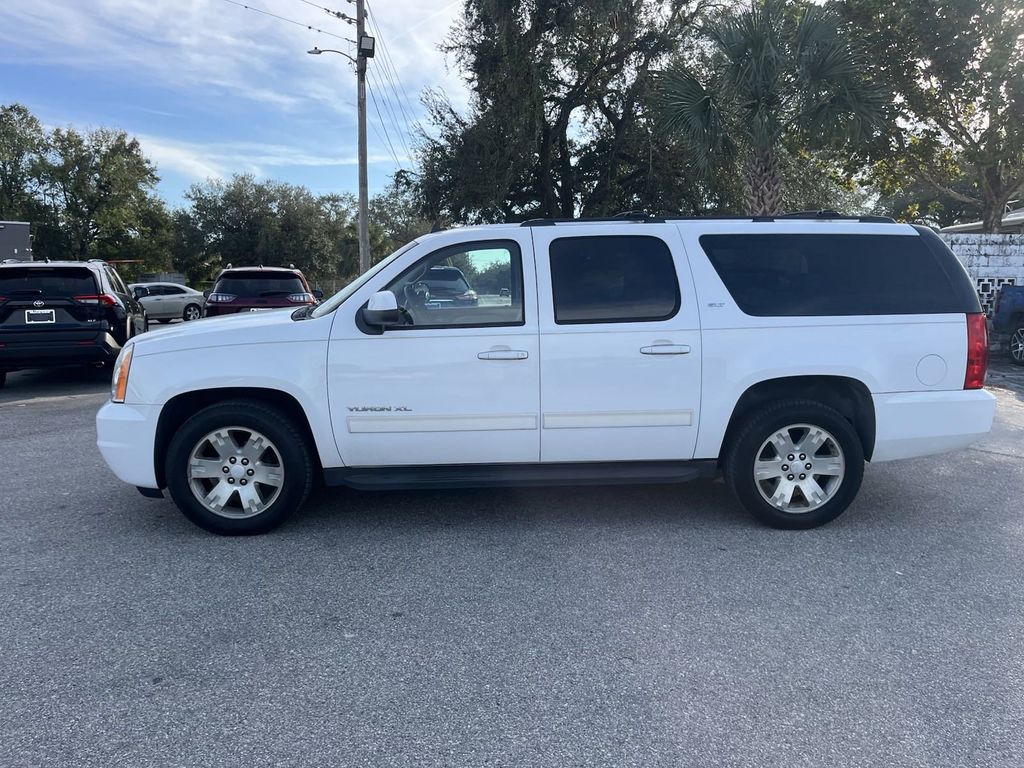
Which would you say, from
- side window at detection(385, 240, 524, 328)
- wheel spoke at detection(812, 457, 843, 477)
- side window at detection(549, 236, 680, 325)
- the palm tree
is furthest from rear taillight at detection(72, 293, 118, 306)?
the palm tree

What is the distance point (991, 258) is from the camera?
14.9m

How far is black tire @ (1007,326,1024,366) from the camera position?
13.3m

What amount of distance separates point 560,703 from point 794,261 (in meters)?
3.25

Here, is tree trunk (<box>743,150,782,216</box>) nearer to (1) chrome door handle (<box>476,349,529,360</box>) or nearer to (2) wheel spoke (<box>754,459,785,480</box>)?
(2) wheel spoke (<box>754,459,785,480</box>)

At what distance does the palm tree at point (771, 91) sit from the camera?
13.6 metres

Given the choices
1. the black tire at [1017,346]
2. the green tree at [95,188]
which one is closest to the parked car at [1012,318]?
the black tire at [1017,346]

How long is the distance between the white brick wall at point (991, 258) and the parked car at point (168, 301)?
907 inches

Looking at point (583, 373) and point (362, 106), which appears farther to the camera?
point (362, 106)

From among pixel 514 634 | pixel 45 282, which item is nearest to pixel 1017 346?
pixel 514 634

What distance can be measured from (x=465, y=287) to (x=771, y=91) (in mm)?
11210

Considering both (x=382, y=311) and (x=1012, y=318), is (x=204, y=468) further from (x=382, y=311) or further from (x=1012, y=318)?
(x=1012, y=318)

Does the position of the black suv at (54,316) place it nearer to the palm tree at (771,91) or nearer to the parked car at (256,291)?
the parked car at (256,291)

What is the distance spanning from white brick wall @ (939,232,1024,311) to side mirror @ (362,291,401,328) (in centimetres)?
1388

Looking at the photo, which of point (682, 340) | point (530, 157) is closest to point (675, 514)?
point (682, 340)
